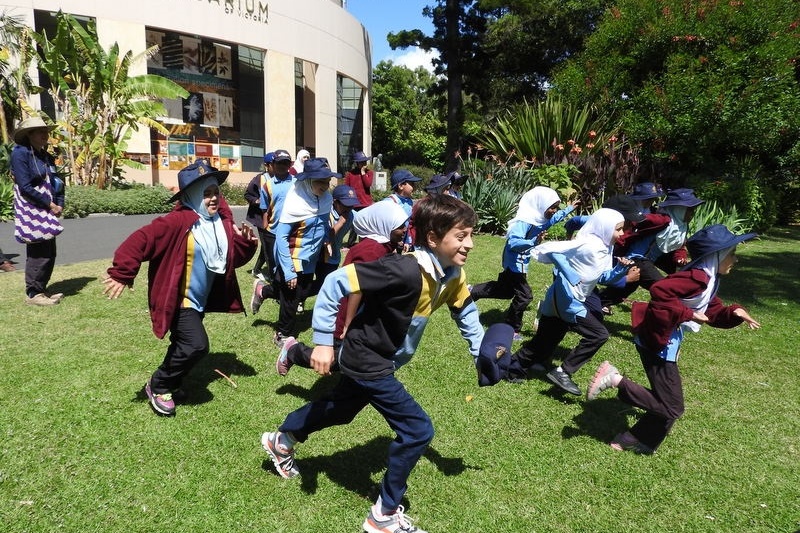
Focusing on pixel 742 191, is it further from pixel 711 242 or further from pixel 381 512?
pixel 381 512

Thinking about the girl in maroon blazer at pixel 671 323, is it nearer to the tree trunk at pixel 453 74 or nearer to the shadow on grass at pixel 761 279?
the shadow on grass at pixel 761 279

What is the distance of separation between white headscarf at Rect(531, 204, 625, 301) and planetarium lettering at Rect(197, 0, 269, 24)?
22339mm

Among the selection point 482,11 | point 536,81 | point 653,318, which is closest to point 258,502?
point 653,318

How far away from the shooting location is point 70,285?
7410 millimetres

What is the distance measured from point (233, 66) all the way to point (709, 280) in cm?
2910

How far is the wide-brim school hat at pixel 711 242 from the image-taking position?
11.2 ft

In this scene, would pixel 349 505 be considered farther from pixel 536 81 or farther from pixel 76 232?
pixel 536 81

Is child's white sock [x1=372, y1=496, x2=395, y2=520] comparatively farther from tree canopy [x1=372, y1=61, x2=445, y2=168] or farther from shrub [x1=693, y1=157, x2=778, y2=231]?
tree canopy [x1=372, y1=61, x2=445, y2=168]

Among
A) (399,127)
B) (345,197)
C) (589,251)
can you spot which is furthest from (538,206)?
(399,127)

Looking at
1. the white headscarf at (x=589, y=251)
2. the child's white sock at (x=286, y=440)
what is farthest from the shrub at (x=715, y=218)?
the child's white sock at (x=286, y=440)

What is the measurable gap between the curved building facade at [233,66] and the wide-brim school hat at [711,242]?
67.9ft

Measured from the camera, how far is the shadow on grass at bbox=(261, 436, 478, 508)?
10.6 ft

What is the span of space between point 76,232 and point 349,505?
1162cm

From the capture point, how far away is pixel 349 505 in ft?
10.0
